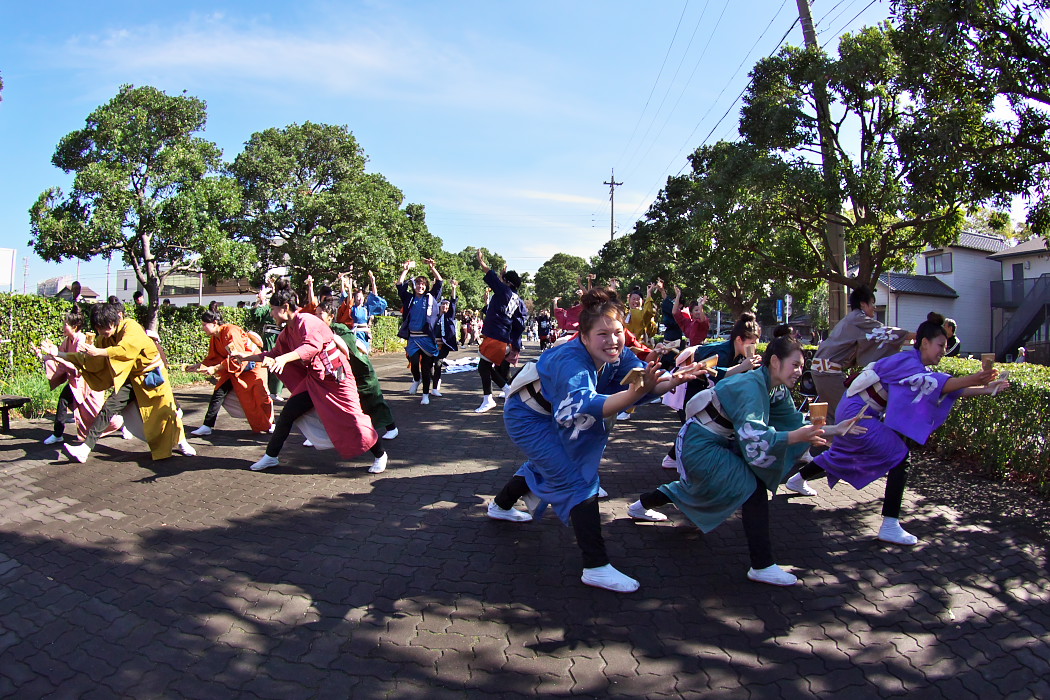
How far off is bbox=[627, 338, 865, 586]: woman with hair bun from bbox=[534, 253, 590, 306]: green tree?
6508cm

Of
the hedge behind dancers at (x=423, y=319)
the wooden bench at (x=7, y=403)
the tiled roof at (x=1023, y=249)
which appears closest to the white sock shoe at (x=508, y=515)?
the hedge behind dancers at (x=423, y=319)

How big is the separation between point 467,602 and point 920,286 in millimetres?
34904

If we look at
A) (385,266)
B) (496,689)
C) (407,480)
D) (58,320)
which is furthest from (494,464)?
(385,266)

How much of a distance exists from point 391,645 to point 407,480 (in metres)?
2.77

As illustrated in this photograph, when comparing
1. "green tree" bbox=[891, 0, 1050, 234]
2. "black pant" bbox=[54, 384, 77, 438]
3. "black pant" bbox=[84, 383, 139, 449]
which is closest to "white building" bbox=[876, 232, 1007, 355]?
"green tree" bbox=[891, 0, 1050, 234]

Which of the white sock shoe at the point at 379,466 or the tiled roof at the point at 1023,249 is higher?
the tiled roof at the point at 1023,249

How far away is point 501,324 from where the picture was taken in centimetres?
905

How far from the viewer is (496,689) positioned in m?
2.64

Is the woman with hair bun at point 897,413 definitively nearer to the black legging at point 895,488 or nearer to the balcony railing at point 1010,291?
the black legging at point 895,488

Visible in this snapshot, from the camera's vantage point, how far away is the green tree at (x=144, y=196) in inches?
531

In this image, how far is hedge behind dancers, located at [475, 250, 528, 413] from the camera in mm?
8828

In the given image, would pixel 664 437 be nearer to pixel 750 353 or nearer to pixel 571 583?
pixel 750 353

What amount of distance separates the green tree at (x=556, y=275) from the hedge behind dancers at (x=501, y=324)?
195 feet

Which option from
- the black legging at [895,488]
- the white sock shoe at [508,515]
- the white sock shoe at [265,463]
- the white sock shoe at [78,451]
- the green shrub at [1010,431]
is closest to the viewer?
the black legging at [895,488]
